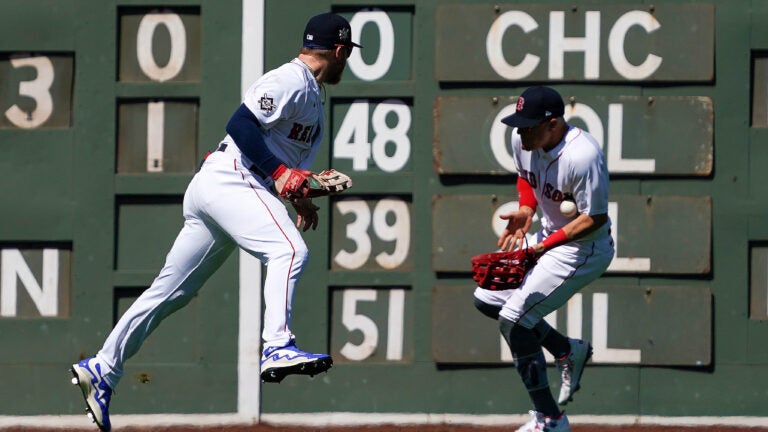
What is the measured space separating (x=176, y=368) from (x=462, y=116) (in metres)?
2.31

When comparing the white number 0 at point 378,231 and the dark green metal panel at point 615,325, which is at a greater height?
the white number 0 at point 378,231

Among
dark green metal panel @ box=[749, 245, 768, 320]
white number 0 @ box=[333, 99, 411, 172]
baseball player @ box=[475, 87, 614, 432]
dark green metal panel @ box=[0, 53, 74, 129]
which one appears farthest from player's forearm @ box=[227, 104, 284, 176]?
dark green metal panel @ box=[749, 245, 768, 320]

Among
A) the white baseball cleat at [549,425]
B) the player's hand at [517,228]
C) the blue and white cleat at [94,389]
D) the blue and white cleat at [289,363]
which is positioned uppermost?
the player's hand at [517,228]

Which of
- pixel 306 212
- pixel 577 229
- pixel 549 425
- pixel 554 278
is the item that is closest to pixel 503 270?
pixel 554 278

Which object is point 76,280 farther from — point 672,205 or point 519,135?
point 672,205

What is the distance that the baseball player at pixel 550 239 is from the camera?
6.34 m

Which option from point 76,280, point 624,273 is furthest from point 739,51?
point 76,280

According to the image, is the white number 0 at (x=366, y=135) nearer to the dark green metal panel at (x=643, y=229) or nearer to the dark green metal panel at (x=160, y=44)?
the dark green metal panel at (x=643, y=229)

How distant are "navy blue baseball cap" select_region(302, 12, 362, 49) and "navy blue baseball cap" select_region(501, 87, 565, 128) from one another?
914 mm

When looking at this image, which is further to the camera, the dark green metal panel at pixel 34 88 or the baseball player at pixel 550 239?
the dark green metal panel at pixel 34 88

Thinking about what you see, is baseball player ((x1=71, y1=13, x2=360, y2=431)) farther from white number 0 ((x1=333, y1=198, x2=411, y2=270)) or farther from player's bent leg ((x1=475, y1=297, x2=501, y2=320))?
white number 0 ((x1=333, y1=198, x2=411, y2=270))

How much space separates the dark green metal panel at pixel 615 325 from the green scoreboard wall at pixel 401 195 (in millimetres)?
13

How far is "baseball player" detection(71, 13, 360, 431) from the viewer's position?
557 centimetres

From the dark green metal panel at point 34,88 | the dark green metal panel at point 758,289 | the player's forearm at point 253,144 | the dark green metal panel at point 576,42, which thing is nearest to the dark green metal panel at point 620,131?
the dark green metal panel at point 576,42
